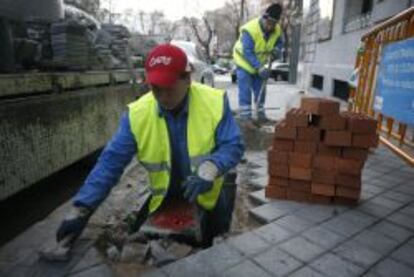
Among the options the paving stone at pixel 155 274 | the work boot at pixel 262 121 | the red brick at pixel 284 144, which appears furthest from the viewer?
the work boot at pixel 262 121

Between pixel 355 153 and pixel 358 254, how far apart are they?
0.94 m

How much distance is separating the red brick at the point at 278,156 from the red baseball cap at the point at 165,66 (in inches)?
51.1

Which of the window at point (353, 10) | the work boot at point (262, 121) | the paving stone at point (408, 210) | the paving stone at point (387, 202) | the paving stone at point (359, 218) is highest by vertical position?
the window at point (353, 10)

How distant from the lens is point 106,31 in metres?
5.75

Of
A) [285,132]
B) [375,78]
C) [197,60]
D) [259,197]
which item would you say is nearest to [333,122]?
[285,132]

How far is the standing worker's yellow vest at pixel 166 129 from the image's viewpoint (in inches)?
98.7

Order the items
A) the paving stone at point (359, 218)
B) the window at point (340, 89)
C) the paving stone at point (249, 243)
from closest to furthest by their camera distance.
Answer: the paving stone at point (249, 243), the paving stone at point (359, 218), the window at point (340, 89)

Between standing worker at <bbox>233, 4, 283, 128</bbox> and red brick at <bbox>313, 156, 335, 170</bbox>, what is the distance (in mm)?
2899

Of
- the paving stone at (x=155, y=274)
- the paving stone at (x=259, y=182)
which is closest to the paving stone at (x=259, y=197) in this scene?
the paving stone at (x=259, y=182)

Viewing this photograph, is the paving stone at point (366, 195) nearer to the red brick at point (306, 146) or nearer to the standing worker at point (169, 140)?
the red brick at point (306, 146)

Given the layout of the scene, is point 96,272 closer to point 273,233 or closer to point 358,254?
point 273,233

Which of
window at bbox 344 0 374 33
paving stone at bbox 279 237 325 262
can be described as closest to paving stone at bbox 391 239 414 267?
paving stone at bbox 279 237 325 262

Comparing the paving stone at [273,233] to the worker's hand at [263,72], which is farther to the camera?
the worker's hand at [263,72]

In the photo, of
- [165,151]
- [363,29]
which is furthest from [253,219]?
[363,29]
